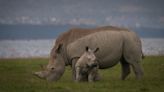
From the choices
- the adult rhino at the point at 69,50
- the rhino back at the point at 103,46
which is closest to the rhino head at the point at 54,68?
the adult rhino at the point at 69,50

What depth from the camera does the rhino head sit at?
2367 cm

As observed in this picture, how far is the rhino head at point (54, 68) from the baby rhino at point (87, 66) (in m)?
0.78

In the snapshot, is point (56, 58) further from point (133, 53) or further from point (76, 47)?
point (133, 53)

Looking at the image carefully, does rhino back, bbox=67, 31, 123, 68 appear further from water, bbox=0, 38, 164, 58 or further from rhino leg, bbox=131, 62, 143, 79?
water, bbox=0, 38, 164, 58

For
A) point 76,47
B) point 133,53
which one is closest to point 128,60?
point 133,53

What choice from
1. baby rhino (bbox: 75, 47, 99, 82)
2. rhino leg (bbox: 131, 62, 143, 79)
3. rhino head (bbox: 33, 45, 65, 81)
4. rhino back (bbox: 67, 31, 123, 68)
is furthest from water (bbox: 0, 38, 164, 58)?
baby rhino (bbox: 75, 47, 99, 82)

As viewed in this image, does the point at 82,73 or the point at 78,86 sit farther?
the point at 82,73

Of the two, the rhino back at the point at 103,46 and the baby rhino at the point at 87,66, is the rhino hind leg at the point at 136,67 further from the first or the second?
the baby rhino at the point at 87,66

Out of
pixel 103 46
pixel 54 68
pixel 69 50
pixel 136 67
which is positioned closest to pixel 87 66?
pixel 69 50

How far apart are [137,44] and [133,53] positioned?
15.3 inches

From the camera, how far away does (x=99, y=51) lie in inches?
957

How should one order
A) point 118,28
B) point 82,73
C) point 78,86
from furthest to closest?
point 118,28
point 82,73
point 78,86

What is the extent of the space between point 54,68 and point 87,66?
4.15ft

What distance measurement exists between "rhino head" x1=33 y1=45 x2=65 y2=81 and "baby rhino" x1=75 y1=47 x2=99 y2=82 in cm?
78
